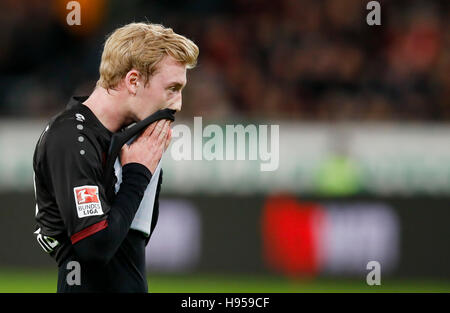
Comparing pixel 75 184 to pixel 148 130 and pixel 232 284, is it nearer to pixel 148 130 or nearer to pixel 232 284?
pixel 148 130

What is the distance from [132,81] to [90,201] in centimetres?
55

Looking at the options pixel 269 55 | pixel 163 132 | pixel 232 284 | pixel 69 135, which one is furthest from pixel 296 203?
pixel 69 135

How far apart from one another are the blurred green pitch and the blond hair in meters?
6.18

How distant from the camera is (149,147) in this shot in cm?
340

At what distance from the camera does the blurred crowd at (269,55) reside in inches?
456

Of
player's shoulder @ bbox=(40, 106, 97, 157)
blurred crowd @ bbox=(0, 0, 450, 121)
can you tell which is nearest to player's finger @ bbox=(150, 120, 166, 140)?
player's shoulder @ bbox=(40, 106, 97, 157)

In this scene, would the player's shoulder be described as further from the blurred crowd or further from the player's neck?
the blurred crowd

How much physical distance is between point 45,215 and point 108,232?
1.19ft

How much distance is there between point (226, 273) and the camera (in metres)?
10.3

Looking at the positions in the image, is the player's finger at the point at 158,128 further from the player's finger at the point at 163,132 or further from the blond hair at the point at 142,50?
the blond hair at the point at 142,50

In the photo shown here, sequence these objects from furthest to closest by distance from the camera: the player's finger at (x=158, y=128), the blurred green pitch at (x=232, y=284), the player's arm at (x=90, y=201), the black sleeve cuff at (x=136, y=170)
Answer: the blurred green pitch at (x=232, y=284) < the player's finger at (x=158, y=128) < the black sleeve cuff at (x=136, y=170) < the player's arm at (x=90, y=201)

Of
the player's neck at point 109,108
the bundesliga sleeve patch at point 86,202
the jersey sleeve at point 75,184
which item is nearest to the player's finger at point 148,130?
the player's neck at point 109,108

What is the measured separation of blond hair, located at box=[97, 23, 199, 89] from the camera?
338 centimetres

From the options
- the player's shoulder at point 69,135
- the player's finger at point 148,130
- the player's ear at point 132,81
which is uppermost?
the player's ear at point 132,81
